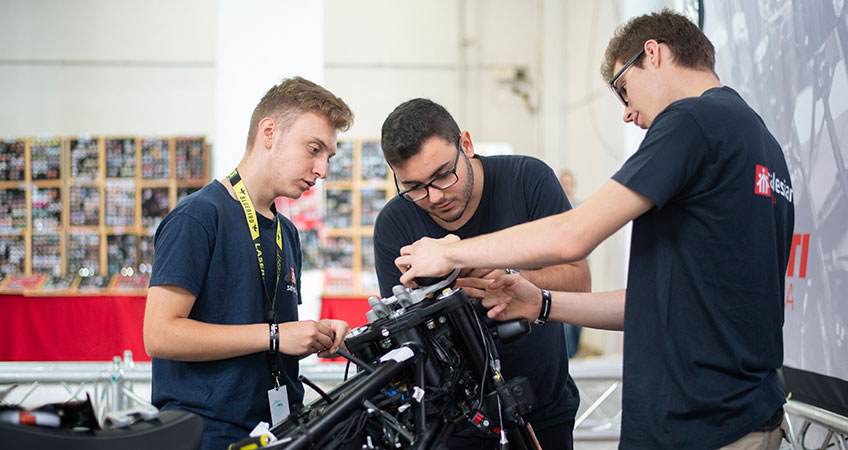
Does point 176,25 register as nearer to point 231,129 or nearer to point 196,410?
point 231,129

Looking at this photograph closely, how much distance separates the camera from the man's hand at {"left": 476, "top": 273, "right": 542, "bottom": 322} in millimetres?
1942

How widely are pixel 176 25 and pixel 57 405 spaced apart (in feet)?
33.6


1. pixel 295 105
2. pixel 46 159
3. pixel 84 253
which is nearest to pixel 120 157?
pixel 46 159

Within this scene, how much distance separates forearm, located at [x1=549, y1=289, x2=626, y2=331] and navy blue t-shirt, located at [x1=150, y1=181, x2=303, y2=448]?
929 millimetres

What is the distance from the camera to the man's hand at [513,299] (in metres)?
1.94

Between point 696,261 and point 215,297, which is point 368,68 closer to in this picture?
point 215,297

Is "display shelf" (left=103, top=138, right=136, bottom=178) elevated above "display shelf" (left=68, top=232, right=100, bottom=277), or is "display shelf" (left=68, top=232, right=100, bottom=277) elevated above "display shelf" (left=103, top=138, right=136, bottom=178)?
"display shelf" (left=103, top=138, right=136, bottom=178)

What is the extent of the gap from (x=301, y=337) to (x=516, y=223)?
2.98 ft

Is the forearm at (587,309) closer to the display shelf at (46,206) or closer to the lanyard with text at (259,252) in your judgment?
the lanyard with text at (259,252)

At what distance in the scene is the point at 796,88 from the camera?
2.85 meters

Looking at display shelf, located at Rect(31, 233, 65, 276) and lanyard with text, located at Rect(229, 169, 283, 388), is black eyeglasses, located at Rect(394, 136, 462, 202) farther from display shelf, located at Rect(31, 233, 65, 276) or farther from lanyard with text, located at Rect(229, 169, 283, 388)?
display shelf, located at Rect(31, 233, 65, 276)

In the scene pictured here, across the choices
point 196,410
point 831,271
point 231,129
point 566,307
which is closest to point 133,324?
point 231,129

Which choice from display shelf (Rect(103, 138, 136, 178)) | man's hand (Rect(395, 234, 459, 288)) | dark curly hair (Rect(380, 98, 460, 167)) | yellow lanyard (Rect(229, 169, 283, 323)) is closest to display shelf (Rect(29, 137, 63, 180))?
display shelf (Rect(103, 138, 136, 178))

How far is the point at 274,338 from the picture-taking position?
1.88 m
